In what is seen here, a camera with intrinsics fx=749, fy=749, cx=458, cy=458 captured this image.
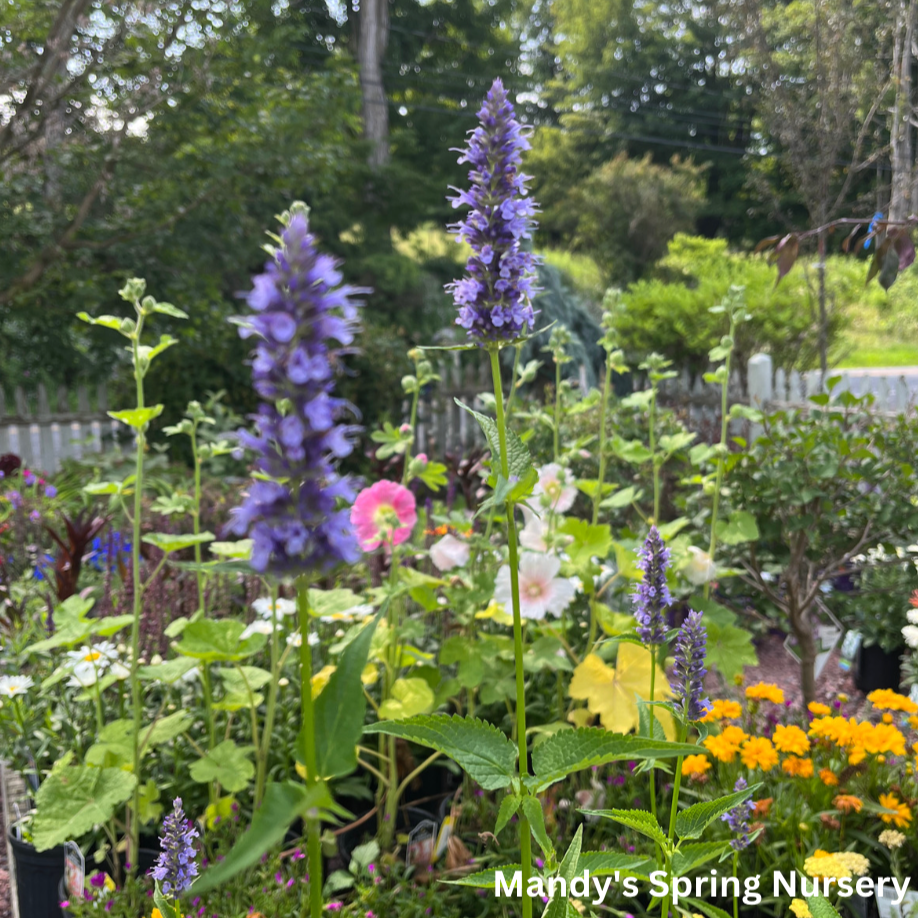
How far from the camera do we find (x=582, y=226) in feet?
48.8

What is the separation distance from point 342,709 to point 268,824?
118 millimetres

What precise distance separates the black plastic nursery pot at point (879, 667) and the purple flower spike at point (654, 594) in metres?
2.43

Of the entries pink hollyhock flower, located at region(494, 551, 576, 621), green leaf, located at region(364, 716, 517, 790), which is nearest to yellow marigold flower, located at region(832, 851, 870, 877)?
pink hollyhock flower, located at region(494, 551, 576, 621)

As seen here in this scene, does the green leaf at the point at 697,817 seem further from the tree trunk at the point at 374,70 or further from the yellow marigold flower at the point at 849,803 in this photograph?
the tree trunk at the point at 374,70

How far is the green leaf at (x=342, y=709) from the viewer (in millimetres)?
604

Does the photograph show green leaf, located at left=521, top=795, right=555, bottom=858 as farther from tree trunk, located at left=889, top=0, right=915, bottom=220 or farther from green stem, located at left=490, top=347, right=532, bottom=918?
tree trunk, located at left=889, top=0, right=915, bottom=220

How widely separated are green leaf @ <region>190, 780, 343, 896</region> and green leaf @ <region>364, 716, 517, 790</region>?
27cm

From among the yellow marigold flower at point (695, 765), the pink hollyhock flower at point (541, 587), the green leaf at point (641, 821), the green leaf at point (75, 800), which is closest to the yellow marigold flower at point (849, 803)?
the yellow marigold flower at point (695, 765)

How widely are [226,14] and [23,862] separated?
614cm

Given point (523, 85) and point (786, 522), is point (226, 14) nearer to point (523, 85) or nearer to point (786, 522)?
point (786, 522)

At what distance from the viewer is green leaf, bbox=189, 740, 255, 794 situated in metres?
1.55

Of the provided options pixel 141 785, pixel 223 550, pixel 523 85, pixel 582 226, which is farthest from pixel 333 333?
pixel 523 85

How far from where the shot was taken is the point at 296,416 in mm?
570

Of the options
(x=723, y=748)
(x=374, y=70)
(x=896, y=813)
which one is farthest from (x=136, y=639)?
(x=374, y=70)
